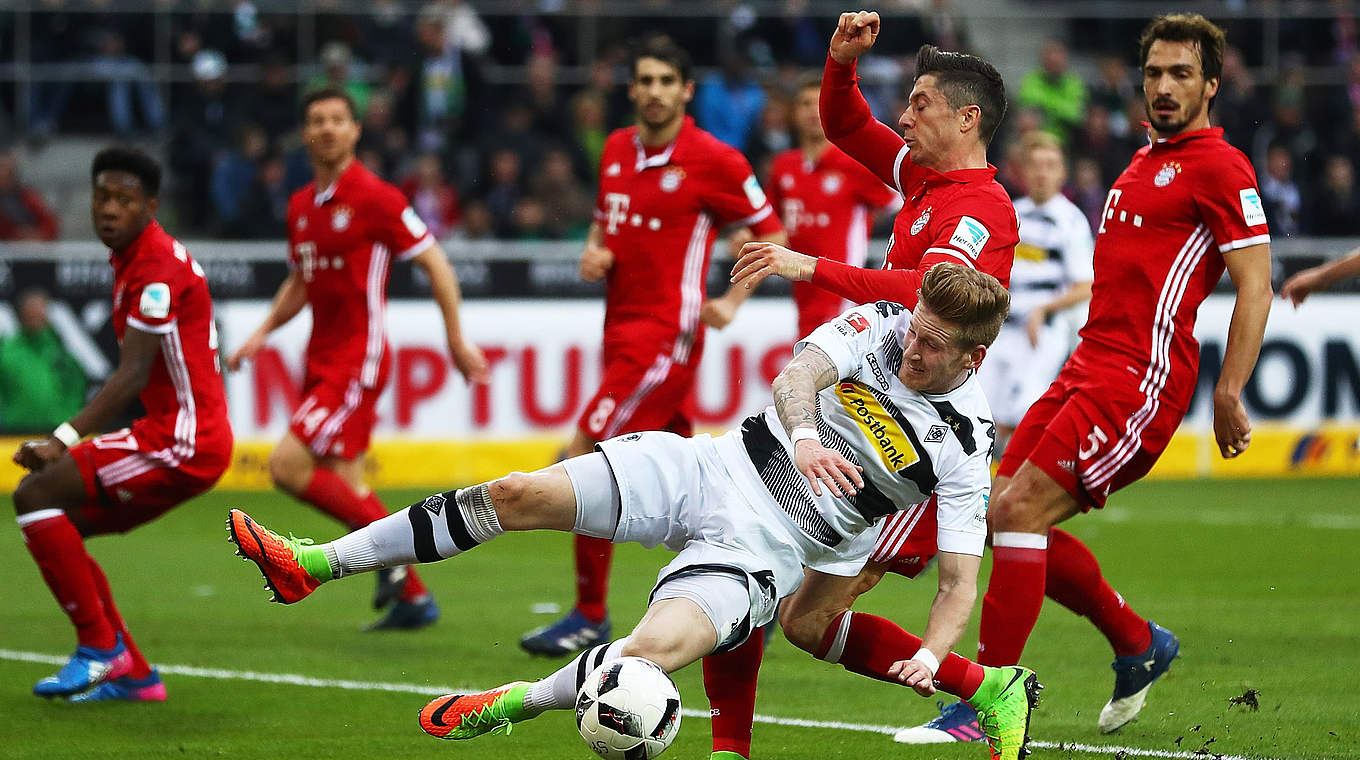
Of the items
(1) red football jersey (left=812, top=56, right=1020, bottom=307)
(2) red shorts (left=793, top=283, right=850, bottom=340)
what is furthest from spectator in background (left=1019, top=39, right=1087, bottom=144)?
(1) red football jersey (left=812, top=56, right=1020, bottom=307)

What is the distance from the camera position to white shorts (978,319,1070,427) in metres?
11.0

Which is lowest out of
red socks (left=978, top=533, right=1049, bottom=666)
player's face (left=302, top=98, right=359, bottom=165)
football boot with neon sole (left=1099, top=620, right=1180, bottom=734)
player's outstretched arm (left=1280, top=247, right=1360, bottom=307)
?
football boot with neon sole (left=1099, top=620, right=1180, bottom=734)

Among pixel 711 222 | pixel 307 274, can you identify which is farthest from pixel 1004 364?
pixel 307 274

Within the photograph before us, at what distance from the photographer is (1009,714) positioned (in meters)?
4.90

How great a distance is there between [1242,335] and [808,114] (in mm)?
5109

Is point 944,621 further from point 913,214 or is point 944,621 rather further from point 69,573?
point 69,573

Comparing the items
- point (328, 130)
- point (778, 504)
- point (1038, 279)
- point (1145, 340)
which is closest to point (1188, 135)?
point (1145, 340)

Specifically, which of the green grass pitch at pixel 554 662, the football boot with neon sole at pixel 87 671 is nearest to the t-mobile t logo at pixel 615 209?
the green grass pitch at pixel 554 662

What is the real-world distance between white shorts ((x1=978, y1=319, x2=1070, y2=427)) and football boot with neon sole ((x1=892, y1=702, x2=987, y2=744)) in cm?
497

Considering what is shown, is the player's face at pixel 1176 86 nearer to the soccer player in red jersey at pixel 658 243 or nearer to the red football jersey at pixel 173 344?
the soccer player in red jersey at pixel 658 243

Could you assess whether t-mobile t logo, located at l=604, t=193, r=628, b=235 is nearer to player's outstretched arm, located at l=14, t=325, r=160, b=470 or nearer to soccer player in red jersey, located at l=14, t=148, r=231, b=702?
soccer player in red jersey, located at l=14, t=148, r=231, b=702

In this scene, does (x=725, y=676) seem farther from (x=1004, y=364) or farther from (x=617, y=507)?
(x=1004, y=364)

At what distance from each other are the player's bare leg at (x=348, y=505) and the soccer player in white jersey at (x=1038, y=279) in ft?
13.2

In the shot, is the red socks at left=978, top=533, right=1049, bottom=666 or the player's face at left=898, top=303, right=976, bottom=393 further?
the red socks at left=978, top=533, right=1049, bottom=666
